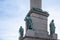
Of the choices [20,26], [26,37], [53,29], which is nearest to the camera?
[26,37]

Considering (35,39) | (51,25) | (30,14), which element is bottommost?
(35,39)

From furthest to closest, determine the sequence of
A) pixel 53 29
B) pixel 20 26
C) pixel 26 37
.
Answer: pixel 20 26
pixel 53 29
pixel 26 37

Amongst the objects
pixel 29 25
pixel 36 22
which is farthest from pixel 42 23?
pixel 29 25

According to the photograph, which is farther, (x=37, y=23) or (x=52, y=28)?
(x=37, y=23)

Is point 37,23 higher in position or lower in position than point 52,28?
higher

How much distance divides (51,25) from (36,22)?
1.87 metres

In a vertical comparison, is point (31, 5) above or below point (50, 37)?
above

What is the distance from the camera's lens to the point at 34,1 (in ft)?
74.2

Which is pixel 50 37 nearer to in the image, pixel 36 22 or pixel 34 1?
pixel 36 22

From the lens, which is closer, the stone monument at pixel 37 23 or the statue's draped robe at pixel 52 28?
the stone monument at pixel 37 23

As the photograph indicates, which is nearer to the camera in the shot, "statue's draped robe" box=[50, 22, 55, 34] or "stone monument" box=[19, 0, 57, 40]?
"stone monument" box=[19, 0, 57, 40]

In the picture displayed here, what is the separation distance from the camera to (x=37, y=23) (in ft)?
71.3

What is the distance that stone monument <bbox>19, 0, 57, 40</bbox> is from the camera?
2050cm

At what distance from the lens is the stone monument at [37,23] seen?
20500mm
